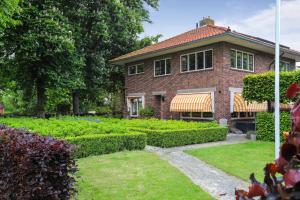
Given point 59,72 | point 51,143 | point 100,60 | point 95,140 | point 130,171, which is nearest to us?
point 51,143

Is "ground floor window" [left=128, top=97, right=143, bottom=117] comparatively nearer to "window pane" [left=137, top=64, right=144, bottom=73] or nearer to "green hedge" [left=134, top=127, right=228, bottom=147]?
"window pane" [left=137, top=64, right=144, bottom=73]

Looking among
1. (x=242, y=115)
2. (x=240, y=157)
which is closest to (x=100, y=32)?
(x=242, y=115)

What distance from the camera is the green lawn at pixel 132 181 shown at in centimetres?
833

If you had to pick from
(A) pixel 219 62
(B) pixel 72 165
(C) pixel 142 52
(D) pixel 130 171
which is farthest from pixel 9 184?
(C) pixel 142 52

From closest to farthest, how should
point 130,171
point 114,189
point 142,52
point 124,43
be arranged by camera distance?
1. point 114,189
2. point 130,171
3. point 142,52
4. point 124,43

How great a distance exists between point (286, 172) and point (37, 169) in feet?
17.5

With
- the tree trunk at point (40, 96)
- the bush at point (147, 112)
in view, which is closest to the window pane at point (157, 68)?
the bush at point (147, 112)

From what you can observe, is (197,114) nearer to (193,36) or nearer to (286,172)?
(193,36)

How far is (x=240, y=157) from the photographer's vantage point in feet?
45.8

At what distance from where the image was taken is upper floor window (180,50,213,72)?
24953mm

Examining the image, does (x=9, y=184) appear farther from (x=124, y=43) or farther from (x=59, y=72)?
(x=124, y=43)

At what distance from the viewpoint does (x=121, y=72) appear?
36.8m

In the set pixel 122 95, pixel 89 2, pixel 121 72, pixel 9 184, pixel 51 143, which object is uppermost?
pixel 89 2

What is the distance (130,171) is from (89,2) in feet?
76.6
